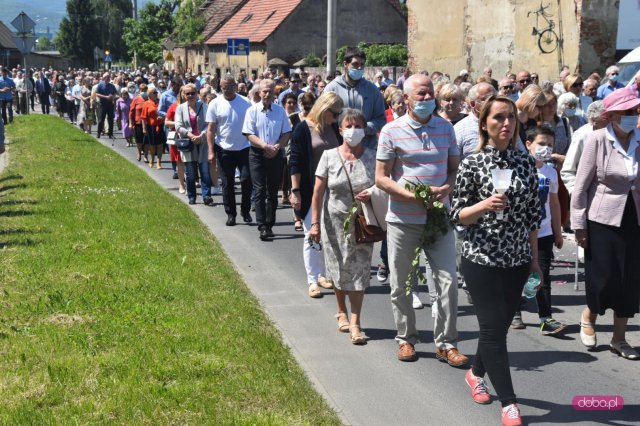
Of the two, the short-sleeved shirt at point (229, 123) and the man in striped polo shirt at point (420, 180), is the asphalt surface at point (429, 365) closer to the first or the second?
the man in striped polo shirt at point (420, 180)

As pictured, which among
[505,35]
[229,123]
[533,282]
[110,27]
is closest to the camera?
[533,282]

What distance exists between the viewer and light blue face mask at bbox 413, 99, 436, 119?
6645mm

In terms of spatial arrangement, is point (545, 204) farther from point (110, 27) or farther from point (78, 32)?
point (110, 27)

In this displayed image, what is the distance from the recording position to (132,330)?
735cm

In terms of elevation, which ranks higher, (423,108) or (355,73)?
(355,73)

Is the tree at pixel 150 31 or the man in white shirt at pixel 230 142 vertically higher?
the tree at pixel 150 31

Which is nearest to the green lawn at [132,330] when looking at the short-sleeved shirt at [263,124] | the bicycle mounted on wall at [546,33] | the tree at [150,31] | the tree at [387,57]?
the short-sleeved shirt at [263,124]

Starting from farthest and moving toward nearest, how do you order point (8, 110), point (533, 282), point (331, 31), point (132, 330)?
point (8, 110), point (331, 31), point (132, 330), point (533, 282)

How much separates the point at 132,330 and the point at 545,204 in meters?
3.57

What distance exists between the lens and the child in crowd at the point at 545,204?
25.6 feet

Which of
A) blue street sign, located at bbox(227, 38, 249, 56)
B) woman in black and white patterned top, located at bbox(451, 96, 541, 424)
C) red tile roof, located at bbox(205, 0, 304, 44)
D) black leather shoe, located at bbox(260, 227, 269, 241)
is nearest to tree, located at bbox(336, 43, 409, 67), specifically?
blue street sign, located at bbox(227, 38, 249, 56)

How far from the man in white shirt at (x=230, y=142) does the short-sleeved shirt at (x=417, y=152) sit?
6.59m

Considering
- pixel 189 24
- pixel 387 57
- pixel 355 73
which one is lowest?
pixel 355 73

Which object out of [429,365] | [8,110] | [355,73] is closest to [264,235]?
[355,73]
